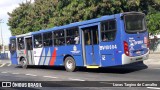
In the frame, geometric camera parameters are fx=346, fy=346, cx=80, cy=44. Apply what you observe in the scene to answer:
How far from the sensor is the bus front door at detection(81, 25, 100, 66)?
1758 centimetres

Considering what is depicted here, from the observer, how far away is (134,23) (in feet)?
54.9

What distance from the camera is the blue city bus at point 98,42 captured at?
16.1 meters

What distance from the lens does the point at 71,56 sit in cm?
1995

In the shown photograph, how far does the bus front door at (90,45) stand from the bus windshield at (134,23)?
1.79 metres

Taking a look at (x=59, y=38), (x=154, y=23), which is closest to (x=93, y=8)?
(x=154, y=23)

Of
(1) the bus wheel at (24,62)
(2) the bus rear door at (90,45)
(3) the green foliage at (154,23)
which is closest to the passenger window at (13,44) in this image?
(1) the bus wheel at (24,62)

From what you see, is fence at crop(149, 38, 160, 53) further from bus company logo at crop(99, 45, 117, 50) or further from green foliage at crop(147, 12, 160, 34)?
bus company logo at crop(99, 45, 117, 50)

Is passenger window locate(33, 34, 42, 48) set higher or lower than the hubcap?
higher

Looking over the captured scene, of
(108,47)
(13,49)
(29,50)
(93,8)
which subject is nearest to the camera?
(108,47)

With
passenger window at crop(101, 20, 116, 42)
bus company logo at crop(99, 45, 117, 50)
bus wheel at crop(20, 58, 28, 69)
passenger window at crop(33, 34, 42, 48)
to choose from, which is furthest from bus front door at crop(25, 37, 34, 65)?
passenger window at crop(101, 20, 116, 42)

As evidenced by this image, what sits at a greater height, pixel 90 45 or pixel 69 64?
pixel 90 45

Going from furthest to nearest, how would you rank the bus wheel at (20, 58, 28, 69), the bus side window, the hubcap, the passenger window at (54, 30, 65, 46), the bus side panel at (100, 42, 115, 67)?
the bus side window < the bus wheel at (20, 58, 28, 69) < the passenger window at (54, 30, 65, 46) < the hubcap < the bus side panel at (100, 42, 115, 67)

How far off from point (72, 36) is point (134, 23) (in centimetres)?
416

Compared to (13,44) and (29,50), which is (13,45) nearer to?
(13,44)
